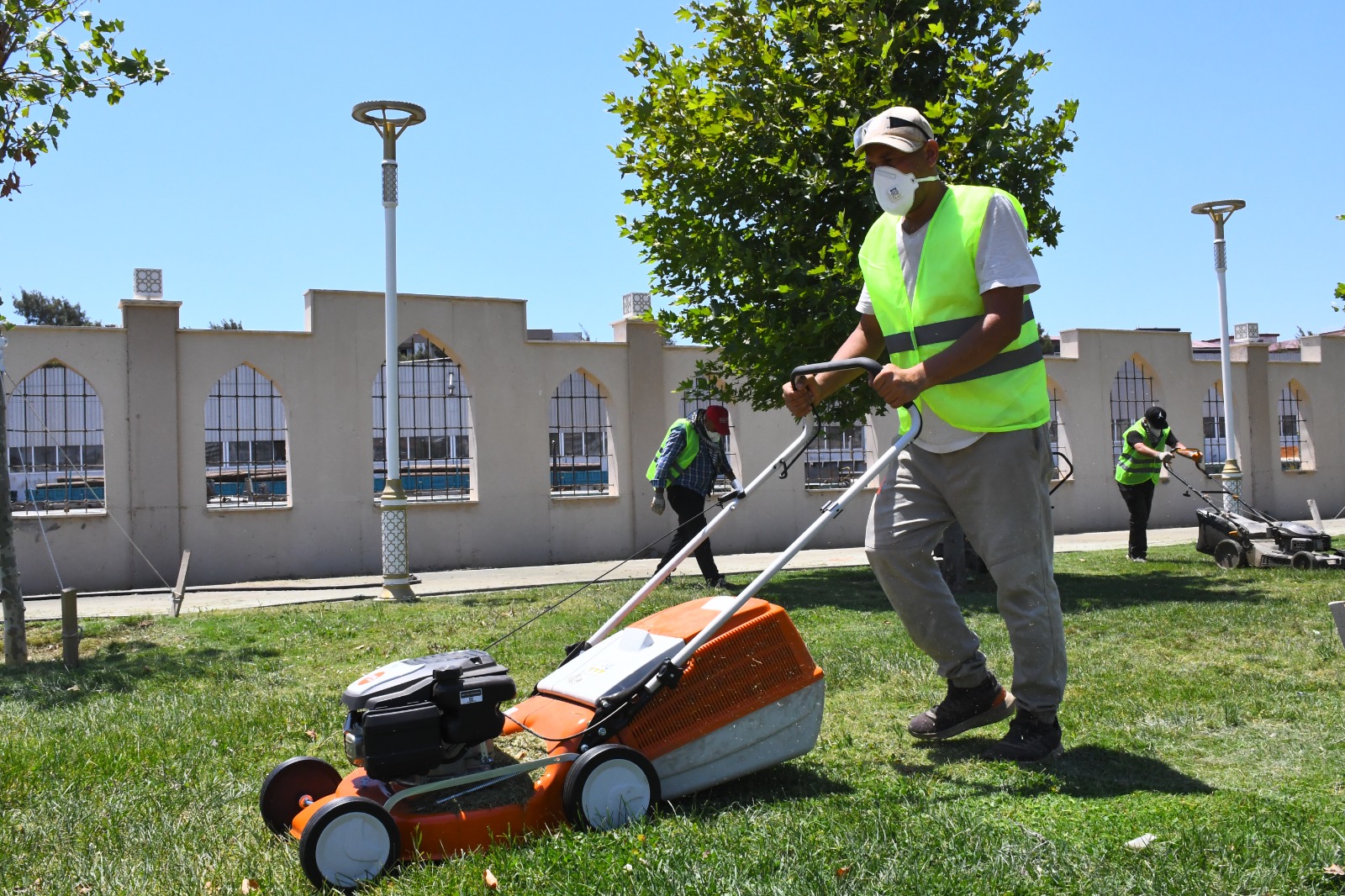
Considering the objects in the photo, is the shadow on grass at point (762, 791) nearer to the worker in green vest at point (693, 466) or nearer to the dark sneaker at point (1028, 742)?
the dark sneaker at point (1028, 742)

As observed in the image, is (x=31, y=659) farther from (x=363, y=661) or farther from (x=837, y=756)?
(x=837, y=756)

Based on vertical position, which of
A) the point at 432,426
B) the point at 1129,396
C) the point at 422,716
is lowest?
the point at 422,716

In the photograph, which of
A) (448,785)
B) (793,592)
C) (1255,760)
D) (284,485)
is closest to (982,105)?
(793,592)

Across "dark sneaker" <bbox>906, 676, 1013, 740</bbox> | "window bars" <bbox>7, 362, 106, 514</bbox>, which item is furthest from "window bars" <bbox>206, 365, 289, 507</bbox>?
"dark sneaker" <bbox>906, 676, 1013, 740</bbox>

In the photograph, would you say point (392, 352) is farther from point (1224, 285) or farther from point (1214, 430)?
point (1214, 430)

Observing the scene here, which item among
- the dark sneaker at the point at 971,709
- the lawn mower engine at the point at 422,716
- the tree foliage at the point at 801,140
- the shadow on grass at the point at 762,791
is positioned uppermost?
the tree foliage at the point at 801,140

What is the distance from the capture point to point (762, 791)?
12.3 ft

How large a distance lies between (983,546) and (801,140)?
680 centimetres

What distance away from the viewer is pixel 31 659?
793cm

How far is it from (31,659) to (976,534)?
6.93 m

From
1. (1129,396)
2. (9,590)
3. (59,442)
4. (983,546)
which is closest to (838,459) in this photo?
(1129,396)

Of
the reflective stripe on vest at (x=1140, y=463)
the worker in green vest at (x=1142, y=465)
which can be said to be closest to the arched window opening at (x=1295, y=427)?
the worker in green vest at (x=1142, y=465)

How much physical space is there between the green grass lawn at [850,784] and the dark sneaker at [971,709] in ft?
0.27

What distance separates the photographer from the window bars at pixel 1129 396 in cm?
2302
